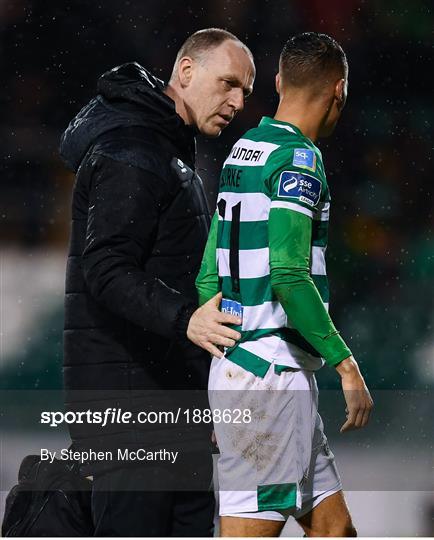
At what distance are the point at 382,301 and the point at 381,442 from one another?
0.70m

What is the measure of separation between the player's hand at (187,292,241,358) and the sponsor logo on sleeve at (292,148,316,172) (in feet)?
1.12

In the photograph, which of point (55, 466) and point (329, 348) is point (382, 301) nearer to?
point (55, 466)

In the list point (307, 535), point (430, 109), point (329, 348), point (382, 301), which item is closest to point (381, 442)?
point (382, 301)

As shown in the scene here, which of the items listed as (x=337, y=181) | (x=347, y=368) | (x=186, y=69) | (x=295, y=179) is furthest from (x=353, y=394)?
(x=337, y=181)

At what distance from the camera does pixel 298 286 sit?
2.08 metres

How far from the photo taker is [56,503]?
106 inches

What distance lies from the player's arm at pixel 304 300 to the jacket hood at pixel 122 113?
600mm

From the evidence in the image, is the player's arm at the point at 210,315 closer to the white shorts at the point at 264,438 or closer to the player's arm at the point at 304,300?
the white shorts at the point at 264,438

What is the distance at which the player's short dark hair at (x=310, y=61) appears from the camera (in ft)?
7.44

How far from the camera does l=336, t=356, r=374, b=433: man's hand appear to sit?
2.09 m

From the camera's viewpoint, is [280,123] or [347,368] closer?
[347,368]

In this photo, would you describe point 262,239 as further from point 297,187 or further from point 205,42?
point 205,42

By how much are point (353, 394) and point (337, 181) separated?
2590 mm

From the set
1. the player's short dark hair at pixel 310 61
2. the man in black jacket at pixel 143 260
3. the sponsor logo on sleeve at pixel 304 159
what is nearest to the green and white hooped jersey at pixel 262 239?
the sponsor logo on sleeve at pixel 304 159
